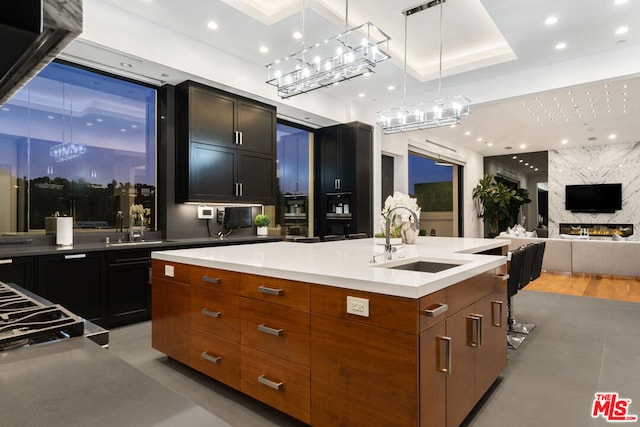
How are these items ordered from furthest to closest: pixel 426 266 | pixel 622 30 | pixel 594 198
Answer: pixel 594 198
pixel 622 30
pixel 426 266

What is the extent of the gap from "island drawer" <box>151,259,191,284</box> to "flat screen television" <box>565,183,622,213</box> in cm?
1241

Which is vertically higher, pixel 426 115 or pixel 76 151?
pixel 426 115

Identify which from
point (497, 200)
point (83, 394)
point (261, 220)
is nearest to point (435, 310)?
point (83, 394)

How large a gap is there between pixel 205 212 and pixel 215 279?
2.94 metres

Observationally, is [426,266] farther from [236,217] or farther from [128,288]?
[236,217]

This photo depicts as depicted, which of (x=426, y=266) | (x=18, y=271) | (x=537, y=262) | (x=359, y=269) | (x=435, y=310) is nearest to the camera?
(x=435, y=310)

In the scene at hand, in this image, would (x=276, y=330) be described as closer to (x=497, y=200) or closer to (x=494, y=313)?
(x=494, y=313)

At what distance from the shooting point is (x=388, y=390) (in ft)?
5.15

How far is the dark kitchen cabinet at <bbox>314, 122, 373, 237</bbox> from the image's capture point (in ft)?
22.0

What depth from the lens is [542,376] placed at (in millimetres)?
2723

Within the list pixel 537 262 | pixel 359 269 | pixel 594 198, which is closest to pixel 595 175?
pixel 594 198

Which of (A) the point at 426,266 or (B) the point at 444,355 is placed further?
(A) the point at 426,266

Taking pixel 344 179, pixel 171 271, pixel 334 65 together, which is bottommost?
pixel 171 271

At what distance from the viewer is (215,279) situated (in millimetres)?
2379
